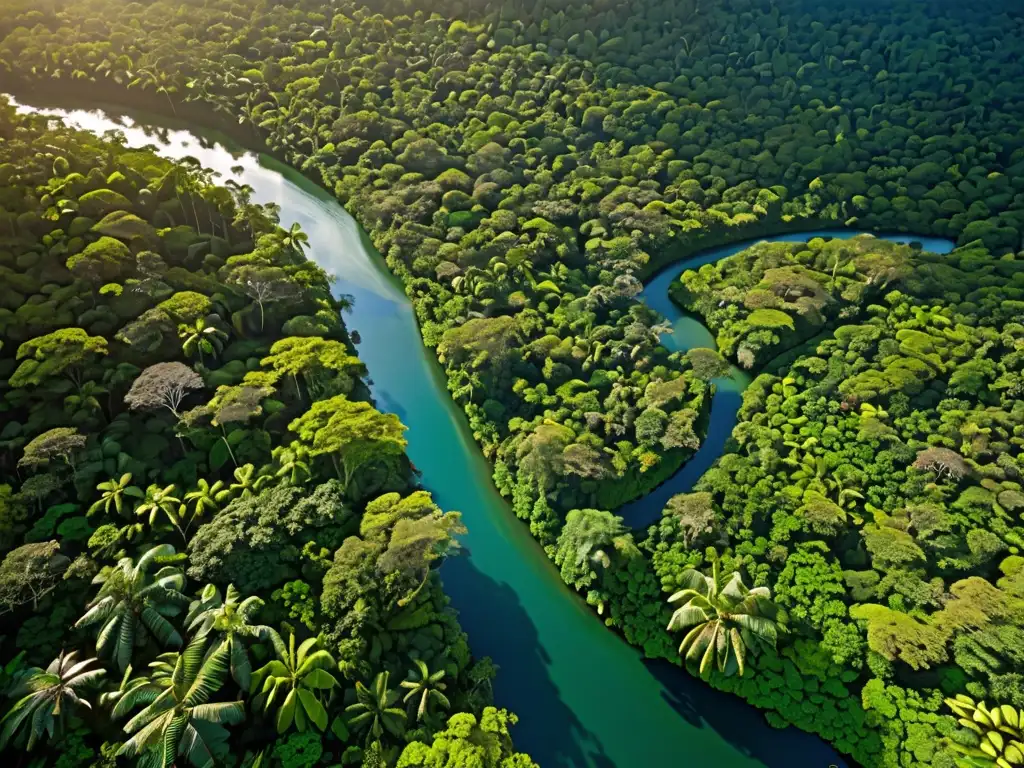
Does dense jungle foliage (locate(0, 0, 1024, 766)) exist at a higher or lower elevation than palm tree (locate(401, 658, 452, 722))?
higher

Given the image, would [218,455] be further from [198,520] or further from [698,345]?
[698,345]

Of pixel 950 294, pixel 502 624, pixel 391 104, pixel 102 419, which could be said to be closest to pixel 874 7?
pixel 950 294

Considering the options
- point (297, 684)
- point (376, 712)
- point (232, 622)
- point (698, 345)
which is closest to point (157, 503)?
point (232, 622)

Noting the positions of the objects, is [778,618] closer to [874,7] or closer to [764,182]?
[764,182]

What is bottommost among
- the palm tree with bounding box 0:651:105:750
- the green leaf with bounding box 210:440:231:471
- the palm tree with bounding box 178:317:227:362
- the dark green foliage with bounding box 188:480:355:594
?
the palm tree with bounding box 0:651:105:750

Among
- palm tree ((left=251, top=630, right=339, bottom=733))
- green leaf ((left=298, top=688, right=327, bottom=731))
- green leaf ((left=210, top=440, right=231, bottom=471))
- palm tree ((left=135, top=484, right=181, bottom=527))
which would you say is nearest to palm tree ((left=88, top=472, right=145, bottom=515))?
palm tree ((left=135, top=484, right=181, bottom=527))

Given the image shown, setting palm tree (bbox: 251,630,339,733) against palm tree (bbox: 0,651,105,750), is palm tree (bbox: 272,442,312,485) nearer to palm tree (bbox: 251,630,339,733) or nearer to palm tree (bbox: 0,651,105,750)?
palm tree (bbox: 251,630,339,733)
